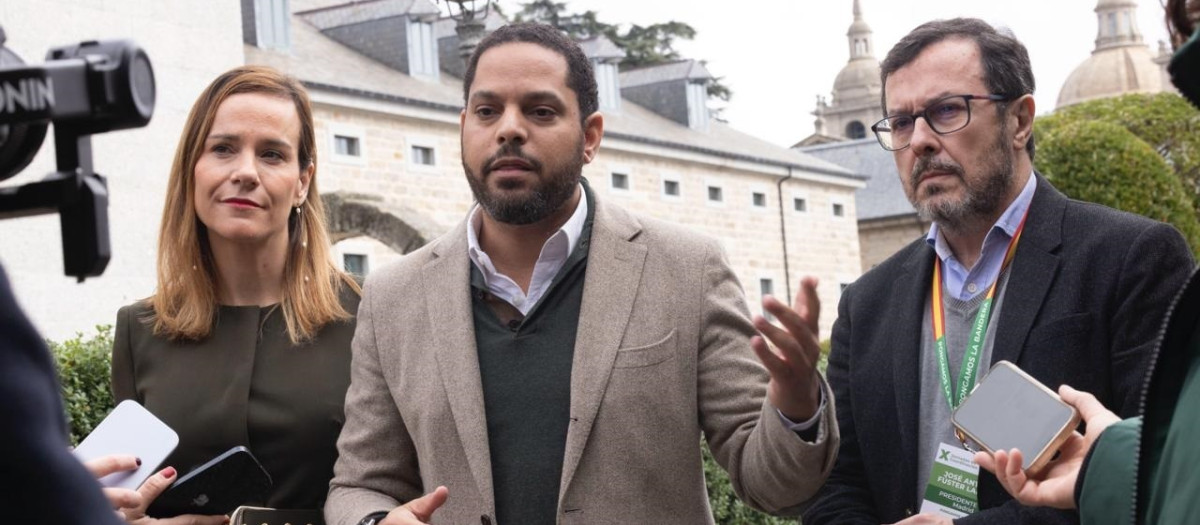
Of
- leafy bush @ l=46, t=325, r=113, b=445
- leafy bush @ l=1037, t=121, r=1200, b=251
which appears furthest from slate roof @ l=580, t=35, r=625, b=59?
leafy bush @ l=46, t=325, r=113, b=445

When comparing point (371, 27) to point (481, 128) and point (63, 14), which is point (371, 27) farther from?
point (481, 128)

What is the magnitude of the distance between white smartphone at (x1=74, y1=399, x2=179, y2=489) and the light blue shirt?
6.60 feet

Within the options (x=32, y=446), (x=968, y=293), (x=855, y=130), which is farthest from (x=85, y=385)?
(x=855, y=130)

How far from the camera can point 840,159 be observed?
212 ft

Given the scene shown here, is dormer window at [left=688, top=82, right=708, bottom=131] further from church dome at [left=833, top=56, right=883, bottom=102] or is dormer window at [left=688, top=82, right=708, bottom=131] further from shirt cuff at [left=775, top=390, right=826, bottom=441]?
church dome at [left=833, top=56, right=883, bottom=102]

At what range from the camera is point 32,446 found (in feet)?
4.20

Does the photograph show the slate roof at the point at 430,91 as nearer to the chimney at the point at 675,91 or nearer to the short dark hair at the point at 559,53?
the chimney at the point at 675,91

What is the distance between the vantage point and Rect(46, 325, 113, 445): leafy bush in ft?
23.6

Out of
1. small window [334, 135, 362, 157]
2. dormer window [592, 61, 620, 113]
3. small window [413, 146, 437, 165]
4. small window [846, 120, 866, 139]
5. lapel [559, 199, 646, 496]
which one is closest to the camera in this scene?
lapel [559, 199, 646, 496]

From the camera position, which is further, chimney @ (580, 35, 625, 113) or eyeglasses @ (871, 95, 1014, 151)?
chimney @ (580, 35, 625, 113)

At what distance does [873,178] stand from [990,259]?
5901 cm

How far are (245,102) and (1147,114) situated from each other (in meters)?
39.2

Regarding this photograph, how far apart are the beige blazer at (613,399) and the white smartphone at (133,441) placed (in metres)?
0.44

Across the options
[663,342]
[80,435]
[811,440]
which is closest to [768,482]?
[811,440]
